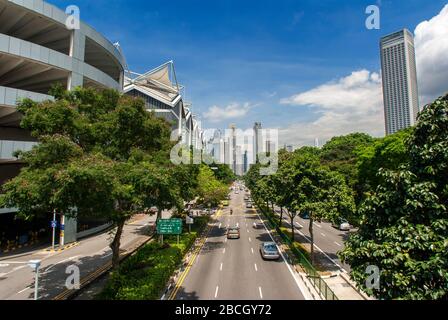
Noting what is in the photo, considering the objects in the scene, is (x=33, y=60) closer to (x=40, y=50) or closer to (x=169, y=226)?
(x=40, y=50)

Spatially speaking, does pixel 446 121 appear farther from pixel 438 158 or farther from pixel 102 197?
pixel 102 197

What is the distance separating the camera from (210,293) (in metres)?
16.6

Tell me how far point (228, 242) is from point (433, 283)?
25711 mm

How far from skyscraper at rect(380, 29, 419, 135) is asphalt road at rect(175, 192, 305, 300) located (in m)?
12.8

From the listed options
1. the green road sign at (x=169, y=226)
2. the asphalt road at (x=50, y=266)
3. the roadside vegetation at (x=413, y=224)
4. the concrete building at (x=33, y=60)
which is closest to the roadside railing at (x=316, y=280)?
the roadside vegetation at (x=413, y=224)

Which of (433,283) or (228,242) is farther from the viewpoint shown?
(228,242)

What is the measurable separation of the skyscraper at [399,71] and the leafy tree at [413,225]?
27.6ft

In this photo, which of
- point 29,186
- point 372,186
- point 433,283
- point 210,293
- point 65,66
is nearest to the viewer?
point 433,283

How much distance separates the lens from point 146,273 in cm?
1728

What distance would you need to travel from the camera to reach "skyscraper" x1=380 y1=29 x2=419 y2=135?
3050 cm

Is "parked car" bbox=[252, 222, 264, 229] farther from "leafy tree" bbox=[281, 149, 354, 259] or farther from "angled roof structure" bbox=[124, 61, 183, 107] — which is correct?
"angled roof structure" bbox=[124, 61, 183, 107]

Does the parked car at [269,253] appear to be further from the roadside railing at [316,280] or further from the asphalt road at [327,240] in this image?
Result: the asphalt road at [327,240]

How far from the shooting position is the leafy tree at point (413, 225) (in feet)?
20.7
